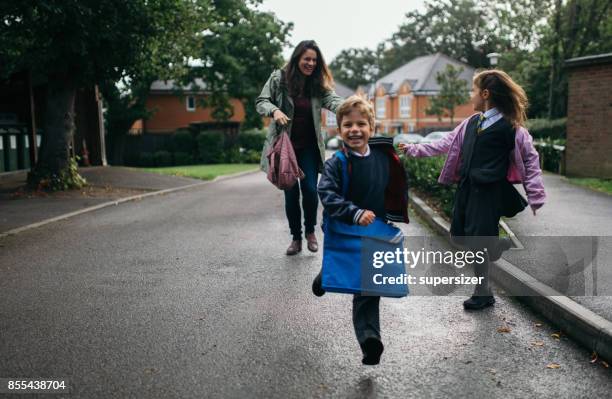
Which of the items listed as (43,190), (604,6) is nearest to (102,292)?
(43,190)

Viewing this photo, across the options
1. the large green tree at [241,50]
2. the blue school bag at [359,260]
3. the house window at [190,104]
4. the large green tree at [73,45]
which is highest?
the large green tree at [241,50]

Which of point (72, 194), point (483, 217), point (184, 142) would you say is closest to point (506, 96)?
point (483, 217)

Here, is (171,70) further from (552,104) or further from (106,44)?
(552,104)

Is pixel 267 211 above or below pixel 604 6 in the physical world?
below

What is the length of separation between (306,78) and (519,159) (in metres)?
2.49

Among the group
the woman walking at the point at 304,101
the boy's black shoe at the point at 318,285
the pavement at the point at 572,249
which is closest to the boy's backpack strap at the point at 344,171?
the boy's black shoe at the point at 318,285

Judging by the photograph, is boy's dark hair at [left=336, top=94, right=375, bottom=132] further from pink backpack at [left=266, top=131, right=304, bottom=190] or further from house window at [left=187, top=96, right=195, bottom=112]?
house window at [left=187, top=96, right=195, bottom=112]

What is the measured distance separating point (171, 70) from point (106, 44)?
809 cm

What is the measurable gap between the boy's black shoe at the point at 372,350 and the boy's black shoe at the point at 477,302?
148 cm

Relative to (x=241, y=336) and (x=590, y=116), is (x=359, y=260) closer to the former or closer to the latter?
(x=241, y=336)

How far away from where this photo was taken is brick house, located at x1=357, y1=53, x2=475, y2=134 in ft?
213

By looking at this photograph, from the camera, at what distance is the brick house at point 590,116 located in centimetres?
1500

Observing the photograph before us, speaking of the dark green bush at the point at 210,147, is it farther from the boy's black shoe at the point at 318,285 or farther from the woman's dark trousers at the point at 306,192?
the boy's black shoe at the point at 318,285

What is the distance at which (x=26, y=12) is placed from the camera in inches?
403
